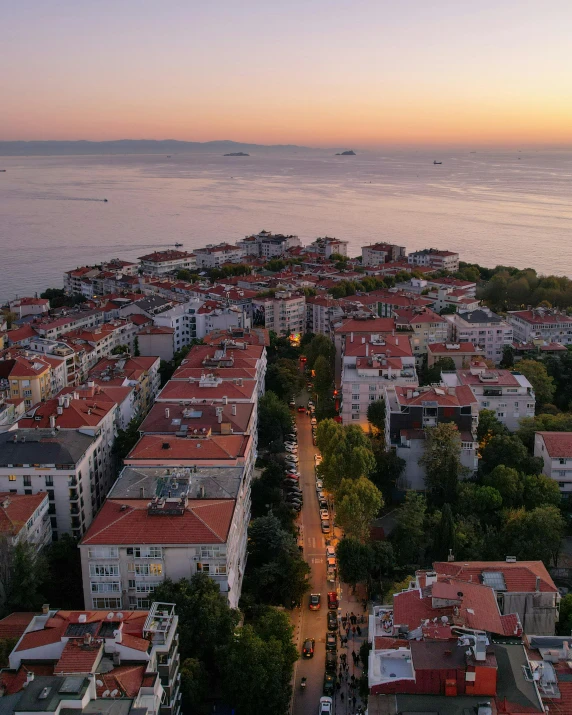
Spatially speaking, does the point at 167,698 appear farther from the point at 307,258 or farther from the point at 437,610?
the point at 307,258

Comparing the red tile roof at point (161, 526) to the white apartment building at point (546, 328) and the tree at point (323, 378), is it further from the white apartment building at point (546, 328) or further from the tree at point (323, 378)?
the white apartment building at point (546, 328)

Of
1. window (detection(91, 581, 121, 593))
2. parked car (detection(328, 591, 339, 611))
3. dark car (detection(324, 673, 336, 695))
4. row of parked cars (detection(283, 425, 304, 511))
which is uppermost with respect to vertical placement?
window (detection(91, 581, 121, 593))

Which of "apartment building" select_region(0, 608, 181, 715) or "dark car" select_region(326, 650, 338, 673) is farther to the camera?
"dark car" select_region(326, 650, 338, 673)

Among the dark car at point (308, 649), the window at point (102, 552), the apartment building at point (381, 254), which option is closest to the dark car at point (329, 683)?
the dark car at point (308, 649)

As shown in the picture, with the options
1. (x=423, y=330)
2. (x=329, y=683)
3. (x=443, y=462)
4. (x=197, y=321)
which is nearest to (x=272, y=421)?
(x=443, y=462)

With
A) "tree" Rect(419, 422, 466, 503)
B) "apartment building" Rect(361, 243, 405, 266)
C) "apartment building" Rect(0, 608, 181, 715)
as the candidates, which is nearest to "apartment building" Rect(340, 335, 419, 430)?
"tree" Rect(419, 422, 466, 503)

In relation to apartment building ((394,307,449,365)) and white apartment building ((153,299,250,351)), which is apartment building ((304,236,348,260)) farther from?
apartment building ((394,307,449,365))

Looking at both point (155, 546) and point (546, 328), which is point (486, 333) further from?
point (155, 546)
